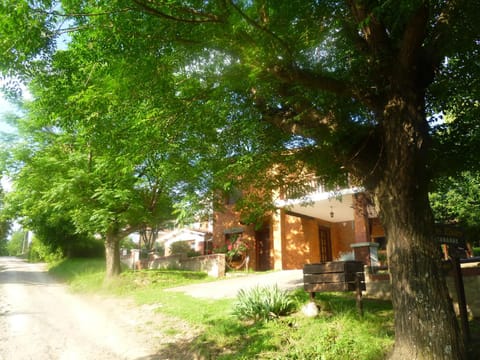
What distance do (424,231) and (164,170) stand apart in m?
5.36

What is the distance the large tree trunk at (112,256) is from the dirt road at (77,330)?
121 inches

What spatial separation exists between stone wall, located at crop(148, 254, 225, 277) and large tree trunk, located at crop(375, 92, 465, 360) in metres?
13.6

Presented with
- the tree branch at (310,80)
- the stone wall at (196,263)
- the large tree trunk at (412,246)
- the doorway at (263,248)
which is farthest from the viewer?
Answer: the doorway at (263,248)

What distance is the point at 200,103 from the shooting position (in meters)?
5.95

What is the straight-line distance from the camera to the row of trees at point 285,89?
14.5 feet

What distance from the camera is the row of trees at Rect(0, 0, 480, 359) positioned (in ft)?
14.5

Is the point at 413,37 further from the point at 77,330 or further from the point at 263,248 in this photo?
the point at 263,248

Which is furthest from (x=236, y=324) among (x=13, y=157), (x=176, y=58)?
(x=13, y=157)

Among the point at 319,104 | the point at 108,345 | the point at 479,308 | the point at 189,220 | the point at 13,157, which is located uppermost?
the point at 13,157

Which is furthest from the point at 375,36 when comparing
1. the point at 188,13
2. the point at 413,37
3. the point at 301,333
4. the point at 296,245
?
the point at 296,245

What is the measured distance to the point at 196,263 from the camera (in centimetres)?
1920

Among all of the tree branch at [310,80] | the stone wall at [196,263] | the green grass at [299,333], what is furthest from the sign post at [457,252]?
the stone wall at [196,263]

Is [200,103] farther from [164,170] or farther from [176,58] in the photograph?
[164,170]

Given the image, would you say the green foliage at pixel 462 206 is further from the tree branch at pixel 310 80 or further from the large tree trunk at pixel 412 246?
the tree branch at pixel 310 80
